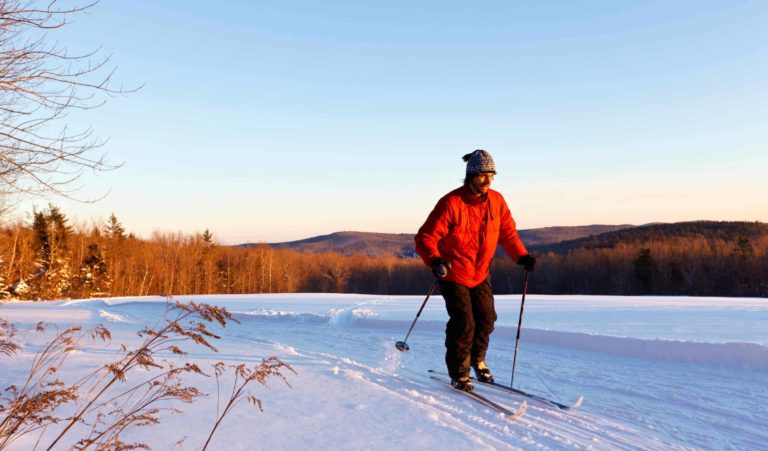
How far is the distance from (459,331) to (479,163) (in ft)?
5.21

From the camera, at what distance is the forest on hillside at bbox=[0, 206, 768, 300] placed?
53.2 meters

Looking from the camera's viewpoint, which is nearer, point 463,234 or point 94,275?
point 463,234

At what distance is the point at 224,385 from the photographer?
14.6ft

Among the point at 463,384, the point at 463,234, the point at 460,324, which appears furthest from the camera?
the point at 463,234

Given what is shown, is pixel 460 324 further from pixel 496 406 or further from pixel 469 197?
pixel 469 197

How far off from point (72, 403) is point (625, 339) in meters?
6.56

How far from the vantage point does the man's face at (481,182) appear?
500cm

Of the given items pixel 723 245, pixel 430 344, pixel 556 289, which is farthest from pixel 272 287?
pixel 430 344

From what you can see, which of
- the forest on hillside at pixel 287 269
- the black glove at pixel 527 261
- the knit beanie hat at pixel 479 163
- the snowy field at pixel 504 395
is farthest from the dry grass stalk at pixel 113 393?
the forest on hillside at pixel 287 269

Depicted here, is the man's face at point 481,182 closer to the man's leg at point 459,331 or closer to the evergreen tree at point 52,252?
the man's leg at point 459,331

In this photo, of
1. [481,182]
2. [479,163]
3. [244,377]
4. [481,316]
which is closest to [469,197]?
[481,182]

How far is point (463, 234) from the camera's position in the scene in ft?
16.7

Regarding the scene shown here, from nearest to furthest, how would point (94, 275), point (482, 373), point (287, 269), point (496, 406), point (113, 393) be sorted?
point (113, 393) < point (496, 406) < point (482, 373) < point (94, 275) < point (287, 269)

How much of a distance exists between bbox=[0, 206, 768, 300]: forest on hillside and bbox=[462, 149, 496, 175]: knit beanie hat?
46.1 metres
